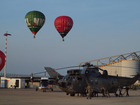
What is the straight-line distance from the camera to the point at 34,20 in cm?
5400

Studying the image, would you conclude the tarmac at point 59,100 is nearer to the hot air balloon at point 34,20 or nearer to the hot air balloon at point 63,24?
the hot air balloon at point 63,24

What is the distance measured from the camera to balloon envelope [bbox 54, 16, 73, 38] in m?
54.1

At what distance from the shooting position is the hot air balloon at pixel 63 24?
177 feet

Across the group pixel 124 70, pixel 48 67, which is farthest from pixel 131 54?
pixel 48 67

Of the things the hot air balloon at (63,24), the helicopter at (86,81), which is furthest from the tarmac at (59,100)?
the hot air balloon at (63,24)

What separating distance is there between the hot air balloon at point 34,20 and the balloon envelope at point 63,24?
3.24 m

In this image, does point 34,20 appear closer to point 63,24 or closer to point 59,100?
point 63,24

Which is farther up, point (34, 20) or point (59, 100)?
point (34, 20)

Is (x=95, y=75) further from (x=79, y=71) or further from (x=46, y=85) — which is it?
(x=46, y=85)

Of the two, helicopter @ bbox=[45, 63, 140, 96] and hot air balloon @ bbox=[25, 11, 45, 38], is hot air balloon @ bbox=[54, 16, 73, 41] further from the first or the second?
helicopter @ bbox=[45, 63, 140, 96]

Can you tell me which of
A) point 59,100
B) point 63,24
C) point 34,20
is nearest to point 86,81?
point 59,100

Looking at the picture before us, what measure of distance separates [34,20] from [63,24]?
615 cm

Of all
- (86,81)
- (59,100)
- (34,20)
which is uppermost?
(34,20)

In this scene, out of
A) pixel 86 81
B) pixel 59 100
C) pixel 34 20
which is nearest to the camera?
pixel 59 100
